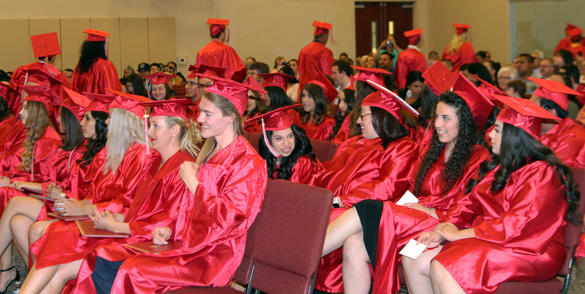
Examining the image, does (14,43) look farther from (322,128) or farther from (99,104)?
(99,104)

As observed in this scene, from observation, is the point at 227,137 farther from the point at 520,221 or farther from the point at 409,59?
the point at 409,59

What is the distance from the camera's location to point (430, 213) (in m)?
3.37

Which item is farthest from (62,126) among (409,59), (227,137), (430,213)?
(409,59)

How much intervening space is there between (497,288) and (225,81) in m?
1.62

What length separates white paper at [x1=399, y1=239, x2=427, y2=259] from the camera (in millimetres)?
2881

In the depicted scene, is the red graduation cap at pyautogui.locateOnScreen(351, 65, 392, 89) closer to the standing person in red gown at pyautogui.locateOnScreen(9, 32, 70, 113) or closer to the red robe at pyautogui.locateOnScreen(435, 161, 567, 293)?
the red robe at pyautogui.locateOnScreen(435, 161, 567, 293)

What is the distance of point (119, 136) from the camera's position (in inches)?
156

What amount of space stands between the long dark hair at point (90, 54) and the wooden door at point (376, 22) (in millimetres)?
8608

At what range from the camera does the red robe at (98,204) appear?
331cm

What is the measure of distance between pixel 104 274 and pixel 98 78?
4.13 m

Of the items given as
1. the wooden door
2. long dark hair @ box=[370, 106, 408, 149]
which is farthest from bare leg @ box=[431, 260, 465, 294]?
the wooden door

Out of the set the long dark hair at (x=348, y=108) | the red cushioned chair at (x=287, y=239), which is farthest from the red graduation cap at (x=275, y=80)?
the red cushioned chair at (x=287, y=239)

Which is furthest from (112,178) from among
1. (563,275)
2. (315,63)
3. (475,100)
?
(315,63)

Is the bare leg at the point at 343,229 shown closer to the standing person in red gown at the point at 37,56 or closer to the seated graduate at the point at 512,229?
the seated graduate at the point at 512,229
